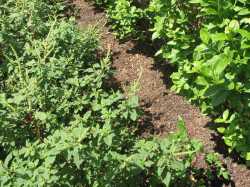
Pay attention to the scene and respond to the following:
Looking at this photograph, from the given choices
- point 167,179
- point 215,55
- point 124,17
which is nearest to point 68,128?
point 167,179

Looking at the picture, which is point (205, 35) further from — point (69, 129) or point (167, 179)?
point (69, 129)

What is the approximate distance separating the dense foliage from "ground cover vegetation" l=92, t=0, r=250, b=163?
0.48 meters

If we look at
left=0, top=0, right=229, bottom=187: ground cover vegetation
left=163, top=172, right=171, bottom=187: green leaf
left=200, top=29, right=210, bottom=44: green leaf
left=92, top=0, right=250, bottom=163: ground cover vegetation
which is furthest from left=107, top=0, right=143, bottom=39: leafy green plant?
left=163, top=172, right=171, bottom=187: green leaf

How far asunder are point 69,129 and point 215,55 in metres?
1.40

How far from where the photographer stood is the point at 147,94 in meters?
5.49

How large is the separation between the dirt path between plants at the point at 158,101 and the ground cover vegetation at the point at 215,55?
252 mm

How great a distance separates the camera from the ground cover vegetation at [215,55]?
3.71 metres

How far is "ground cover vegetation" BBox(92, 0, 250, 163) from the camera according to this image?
3.71m

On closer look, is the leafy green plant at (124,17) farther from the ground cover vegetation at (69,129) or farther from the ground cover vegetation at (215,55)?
the ground cover vegetation at (215,55)

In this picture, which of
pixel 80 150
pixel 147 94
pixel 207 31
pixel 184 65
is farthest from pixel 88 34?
pixel 80 150

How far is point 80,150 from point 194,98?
5.30 ft

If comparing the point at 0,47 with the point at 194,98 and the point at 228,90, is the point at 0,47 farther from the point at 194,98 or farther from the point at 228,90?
the point at 228,90

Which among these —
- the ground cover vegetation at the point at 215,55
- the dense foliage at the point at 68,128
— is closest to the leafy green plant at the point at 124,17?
the dense foliage at the point at 68,128

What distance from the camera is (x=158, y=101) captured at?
17.7 ft
